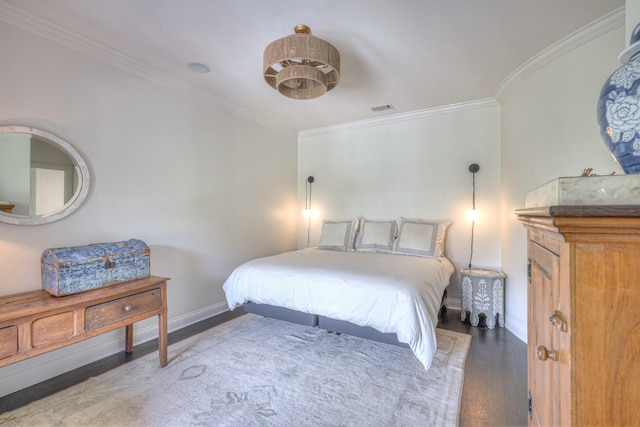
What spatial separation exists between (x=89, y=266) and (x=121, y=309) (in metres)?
0.38

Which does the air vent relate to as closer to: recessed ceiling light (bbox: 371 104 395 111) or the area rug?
recessed ceiling light (bbox: 371 104 395 111)

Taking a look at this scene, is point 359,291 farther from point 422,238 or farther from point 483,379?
point 422,238

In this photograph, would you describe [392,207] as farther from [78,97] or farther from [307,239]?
[78,97]

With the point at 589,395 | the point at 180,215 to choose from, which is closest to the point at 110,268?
the point at 180,215

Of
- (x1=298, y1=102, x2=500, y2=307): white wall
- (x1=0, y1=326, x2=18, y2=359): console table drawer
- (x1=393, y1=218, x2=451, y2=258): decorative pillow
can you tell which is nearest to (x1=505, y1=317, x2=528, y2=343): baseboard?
(x1=298, y1=102, x2=500, y2=307): white wall

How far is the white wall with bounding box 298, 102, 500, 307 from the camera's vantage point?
11.8ft

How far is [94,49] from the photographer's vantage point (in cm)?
239

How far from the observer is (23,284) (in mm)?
2025

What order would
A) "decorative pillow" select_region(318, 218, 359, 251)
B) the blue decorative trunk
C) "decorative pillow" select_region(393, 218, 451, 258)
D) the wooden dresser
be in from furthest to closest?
"decorative pillow" select_region(318, 218, 359, 251), "decorative pillow" select_region(393, 218, 451, 258), the blue decorative trunk, the wooden dresser

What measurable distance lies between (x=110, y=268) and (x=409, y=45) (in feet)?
9.80

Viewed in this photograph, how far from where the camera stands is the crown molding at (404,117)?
357 cm

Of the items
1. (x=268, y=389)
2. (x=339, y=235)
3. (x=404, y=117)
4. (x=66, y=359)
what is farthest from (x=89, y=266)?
(x=404, y=117)

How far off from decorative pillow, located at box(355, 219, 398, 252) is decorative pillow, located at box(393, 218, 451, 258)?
116 mm

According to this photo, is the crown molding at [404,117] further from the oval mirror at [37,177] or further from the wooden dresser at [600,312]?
the wooden dresser at [600,312]
